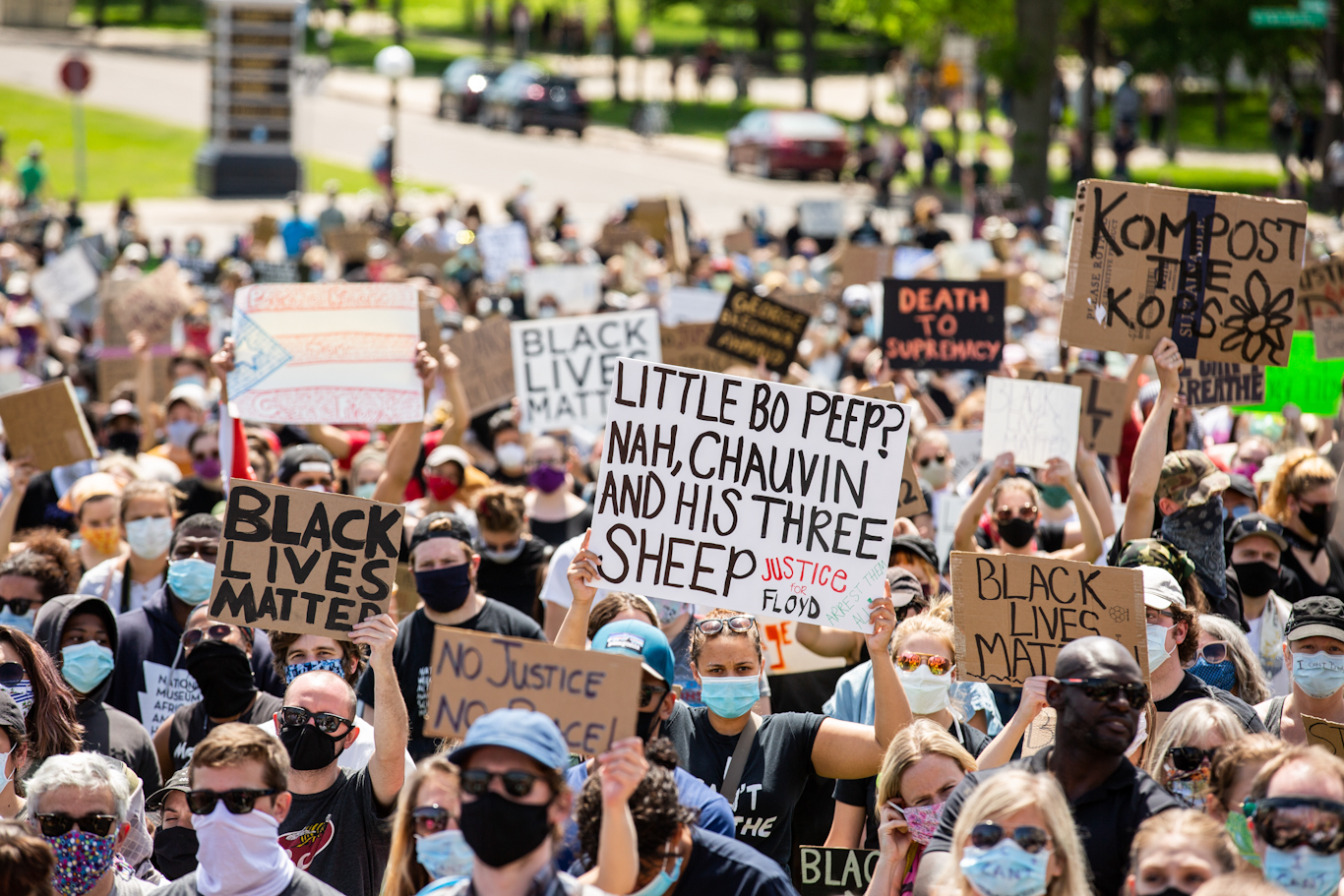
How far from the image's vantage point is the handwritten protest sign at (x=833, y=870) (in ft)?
16.3

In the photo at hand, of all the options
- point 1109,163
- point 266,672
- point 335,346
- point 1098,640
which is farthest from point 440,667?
point 1109,163

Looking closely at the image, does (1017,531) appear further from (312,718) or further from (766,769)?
(312,718)

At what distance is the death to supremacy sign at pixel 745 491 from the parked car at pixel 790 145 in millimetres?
32095

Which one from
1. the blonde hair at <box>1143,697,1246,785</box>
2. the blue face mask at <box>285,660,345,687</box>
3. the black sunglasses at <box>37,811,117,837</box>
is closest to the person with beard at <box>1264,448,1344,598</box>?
the blonde hair at <box>1143,697,1246,785</box>

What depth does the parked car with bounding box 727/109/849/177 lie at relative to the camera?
123 feet

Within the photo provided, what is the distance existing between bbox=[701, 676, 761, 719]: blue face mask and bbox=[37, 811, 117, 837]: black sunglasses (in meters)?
1.82

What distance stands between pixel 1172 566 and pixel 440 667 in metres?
2.97

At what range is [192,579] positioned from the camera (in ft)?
21.4

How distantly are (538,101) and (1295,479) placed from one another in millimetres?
37019

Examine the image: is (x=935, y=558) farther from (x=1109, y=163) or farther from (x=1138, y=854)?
(x=1109, y=163)

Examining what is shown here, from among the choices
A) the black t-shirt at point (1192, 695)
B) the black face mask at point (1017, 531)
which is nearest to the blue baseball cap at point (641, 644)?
the black t-shirt at point (1192, 695)

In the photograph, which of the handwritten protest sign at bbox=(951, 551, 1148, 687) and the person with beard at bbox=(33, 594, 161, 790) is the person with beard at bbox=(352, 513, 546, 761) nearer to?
the person with beard at bbox=(33, 594, 161, 790)

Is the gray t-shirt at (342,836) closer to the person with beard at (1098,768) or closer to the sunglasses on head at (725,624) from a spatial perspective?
the sunglasses on head at (725,624)

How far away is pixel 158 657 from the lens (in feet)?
21.1
